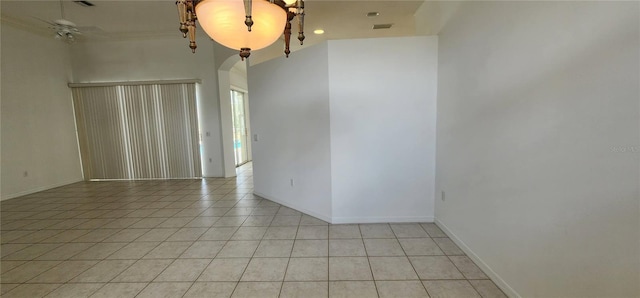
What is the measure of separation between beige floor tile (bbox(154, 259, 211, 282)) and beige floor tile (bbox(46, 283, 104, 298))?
18.2 inches

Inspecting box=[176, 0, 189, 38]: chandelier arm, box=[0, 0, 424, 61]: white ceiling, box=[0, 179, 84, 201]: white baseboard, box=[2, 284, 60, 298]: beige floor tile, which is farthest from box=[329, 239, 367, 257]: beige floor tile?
box=[0, 179, 84, 201]: white baseboard

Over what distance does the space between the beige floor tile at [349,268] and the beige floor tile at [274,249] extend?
0.48 metres

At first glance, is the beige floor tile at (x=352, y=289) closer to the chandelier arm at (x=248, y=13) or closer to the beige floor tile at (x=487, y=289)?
the beige floor tile at (x=487, y=289)

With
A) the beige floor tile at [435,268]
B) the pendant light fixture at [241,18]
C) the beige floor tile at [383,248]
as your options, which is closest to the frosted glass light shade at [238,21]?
the pendant light fixture at [241,18]

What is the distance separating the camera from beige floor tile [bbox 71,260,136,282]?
2.19 meters

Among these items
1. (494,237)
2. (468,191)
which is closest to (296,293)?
(494,237)

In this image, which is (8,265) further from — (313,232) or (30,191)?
(30,191)

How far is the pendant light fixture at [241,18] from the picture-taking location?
151 centimetres

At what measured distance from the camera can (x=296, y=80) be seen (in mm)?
3424

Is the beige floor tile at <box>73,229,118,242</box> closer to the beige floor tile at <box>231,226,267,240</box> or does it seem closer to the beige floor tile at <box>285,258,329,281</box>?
the beige floor tile at <box>231,226,267,240</box>

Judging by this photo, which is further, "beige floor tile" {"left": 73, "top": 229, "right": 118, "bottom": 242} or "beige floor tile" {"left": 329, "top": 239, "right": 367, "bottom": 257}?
"beige floor tile" {"left": 73, "top": 229, "right": 118, "bottom": 242}

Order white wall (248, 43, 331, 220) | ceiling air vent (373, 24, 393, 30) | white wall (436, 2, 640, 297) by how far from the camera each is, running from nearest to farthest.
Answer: white wall (436, 2, 640, 297) → white wall (248, 43, 331, 220) → ceiling air vent (373, 24, 393, 30)

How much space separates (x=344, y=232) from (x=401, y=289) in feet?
3.56

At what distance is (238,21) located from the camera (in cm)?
155
